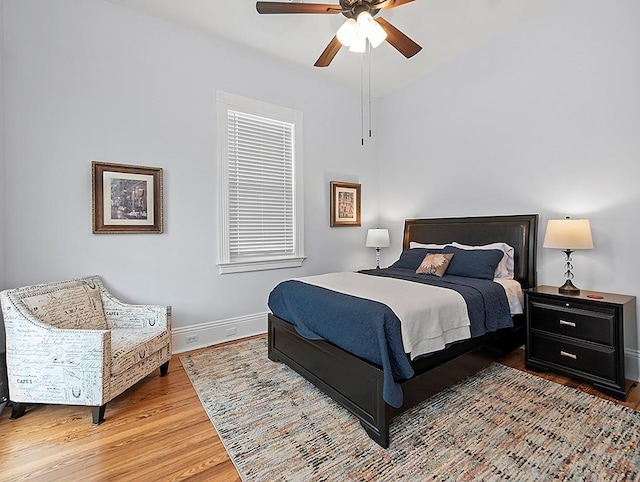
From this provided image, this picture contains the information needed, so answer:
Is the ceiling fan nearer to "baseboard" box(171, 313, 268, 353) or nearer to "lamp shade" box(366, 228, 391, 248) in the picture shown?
"lamp shade" box(366, 228, 391, 248)

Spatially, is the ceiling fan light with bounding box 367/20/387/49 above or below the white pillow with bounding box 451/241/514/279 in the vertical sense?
above

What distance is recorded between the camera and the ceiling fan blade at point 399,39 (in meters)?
2.28

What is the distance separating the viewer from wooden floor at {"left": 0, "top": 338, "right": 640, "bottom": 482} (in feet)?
5.41

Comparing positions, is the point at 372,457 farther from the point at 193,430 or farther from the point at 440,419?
the point at 193,430

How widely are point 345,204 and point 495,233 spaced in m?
1.98

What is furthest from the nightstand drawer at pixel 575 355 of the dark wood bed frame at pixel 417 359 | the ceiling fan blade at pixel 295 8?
the ceiling fan blade at pixel 295 8

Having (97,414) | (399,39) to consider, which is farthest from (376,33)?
(97,414)

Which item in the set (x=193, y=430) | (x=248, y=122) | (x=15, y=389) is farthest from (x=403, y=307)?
(x=248, y=122)

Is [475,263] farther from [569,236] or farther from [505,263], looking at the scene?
[569,236]

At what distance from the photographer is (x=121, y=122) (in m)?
2.92

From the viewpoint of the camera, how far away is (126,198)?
2.95 m

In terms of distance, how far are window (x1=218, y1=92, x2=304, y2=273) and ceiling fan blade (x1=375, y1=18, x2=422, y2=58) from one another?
5.85 feet

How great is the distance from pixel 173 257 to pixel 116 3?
7.85ft

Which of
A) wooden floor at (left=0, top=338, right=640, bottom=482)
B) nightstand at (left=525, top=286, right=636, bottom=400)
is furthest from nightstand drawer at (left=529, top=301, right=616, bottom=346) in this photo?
wooden floor at (left=0, top=338, right=640, bottom=482)
